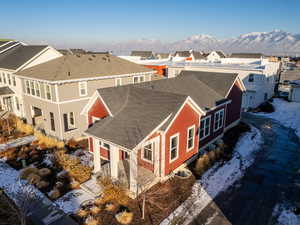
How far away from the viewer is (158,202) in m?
11.8

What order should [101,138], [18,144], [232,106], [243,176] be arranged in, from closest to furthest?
1. [101,138]
2. [243,176]
3. [18,144]
4. [232,106]

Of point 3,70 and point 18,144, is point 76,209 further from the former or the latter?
point 3,70

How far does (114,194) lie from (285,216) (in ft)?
29.6

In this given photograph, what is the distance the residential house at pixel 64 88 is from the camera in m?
19.6

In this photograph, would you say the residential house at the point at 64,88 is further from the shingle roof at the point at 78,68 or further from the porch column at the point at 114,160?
the porch column at the point at 114,160

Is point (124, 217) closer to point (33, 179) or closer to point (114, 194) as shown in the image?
point (114, 194)

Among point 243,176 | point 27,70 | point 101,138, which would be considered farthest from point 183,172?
point 27,70

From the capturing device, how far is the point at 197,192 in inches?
501

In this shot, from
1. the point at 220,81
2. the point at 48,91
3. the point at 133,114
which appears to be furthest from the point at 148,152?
the point at 220,81

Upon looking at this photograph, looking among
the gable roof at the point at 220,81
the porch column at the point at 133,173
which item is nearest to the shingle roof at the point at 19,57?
the gable roof at the point at 220,81

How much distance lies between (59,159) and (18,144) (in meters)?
6.53

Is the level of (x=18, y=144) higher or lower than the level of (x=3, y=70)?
lower

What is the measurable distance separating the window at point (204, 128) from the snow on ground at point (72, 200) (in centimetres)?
992

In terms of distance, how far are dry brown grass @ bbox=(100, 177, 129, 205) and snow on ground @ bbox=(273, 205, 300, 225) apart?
793 centimetres
